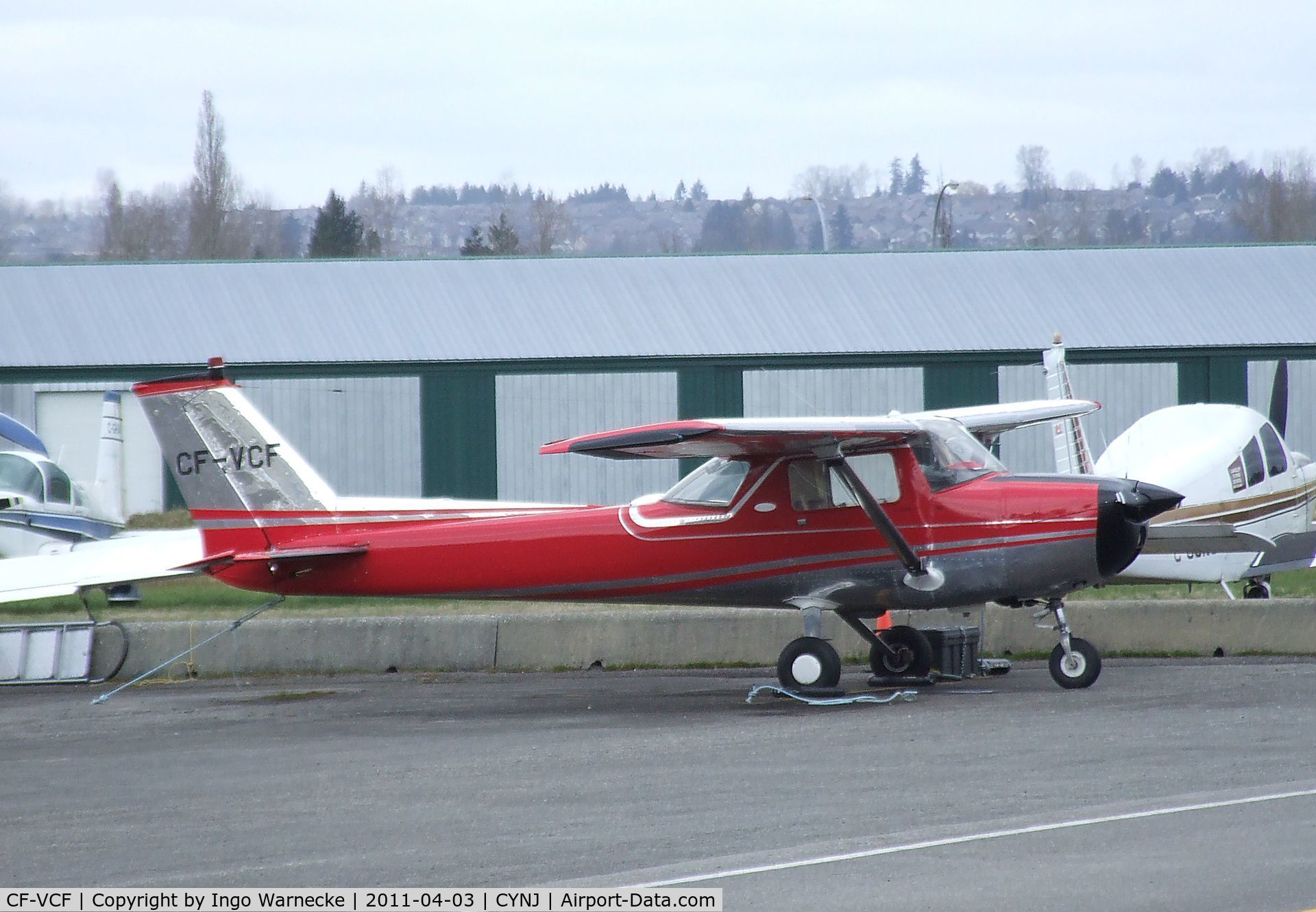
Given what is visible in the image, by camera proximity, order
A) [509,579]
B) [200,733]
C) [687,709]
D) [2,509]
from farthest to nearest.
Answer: [2,509] < [509,579] < [687,709] < [200,733]

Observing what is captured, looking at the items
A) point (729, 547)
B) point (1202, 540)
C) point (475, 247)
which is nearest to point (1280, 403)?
point (1202, 540)

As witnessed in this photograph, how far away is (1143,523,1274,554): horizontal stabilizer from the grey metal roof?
19134mm

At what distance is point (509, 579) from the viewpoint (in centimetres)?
1342

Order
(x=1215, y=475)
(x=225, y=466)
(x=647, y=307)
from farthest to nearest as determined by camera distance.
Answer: (x=647, y=307), (x=1215, y=475), (x=225, y=466)

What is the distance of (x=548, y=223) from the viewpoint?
133 metres

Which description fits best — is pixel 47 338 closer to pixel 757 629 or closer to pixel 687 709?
pixel 757 629

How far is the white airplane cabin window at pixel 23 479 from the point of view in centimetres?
2138

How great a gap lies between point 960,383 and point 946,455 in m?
20.2

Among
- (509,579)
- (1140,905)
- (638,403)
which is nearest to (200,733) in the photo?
(509,579)

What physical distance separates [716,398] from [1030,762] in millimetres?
23354

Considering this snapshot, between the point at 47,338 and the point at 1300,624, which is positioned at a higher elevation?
the point at 47,338

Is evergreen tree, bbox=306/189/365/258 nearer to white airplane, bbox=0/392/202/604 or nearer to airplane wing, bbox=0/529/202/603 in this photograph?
white airplane, bbox=0/392/202/604

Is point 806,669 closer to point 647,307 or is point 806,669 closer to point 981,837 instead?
point 981,837

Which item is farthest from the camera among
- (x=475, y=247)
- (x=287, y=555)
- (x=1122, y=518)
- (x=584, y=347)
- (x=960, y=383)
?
(x=475, y=247)
